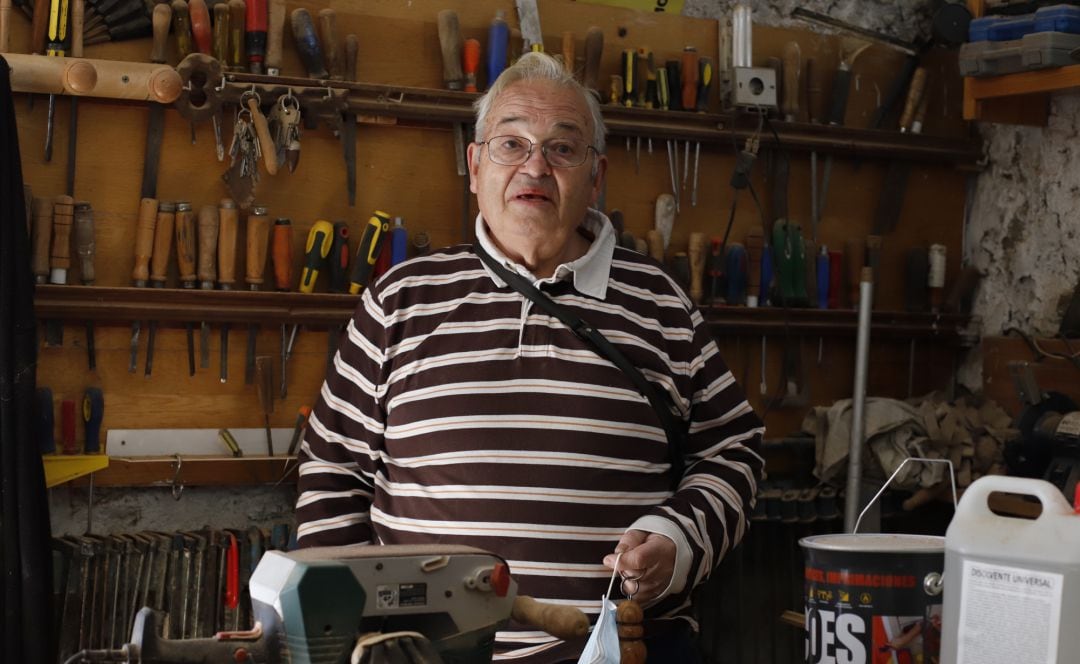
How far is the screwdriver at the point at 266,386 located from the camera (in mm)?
3113

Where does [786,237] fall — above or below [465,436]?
above

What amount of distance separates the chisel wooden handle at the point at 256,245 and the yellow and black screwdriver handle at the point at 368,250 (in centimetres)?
24

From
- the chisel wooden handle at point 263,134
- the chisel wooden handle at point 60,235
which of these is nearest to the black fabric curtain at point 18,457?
the chisel wooden handle at point 60,235

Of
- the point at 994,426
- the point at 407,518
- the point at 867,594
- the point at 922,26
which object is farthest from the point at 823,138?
the point at 867,594

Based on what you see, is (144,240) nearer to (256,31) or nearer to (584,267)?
(256,31)

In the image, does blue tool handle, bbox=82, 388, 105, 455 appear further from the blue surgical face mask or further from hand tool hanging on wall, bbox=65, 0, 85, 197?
the blue surgical face mask

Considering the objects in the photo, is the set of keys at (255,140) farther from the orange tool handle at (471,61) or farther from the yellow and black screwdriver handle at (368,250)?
the orange tool handle at (471,61)

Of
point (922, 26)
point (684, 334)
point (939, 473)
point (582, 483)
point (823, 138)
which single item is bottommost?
point (939, 473)

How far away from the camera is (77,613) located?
110 inches

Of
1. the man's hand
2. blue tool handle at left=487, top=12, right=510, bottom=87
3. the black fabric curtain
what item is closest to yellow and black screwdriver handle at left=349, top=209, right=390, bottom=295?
blue tool handle at left=487, top=12, right=510, bottom=87

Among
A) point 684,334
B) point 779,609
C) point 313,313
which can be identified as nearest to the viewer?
point 684,334

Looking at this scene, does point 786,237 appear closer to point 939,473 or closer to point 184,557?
point 939,473

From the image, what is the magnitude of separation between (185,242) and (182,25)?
55 cm

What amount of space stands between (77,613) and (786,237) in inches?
88.9
